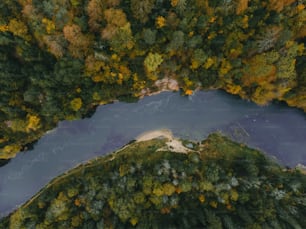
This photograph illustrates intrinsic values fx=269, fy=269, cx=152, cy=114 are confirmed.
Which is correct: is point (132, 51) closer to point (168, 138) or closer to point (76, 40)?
point (76, 40)

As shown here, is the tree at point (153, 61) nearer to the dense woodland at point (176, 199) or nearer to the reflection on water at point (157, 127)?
the reflection on water at point (157, 127)

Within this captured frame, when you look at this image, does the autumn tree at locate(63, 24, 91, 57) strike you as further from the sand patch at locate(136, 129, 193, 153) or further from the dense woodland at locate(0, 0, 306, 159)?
the sand patch at locate(136, 129, 193, 153)

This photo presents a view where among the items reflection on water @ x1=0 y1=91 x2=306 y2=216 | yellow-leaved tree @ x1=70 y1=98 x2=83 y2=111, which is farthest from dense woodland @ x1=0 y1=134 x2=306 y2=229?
yellow-leaved tree @ x1=70 y1=98 x2=83 y2=111

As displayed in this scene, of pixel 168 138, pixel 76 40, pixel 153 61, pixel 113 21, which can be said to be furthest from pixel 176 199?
pixel 113 21

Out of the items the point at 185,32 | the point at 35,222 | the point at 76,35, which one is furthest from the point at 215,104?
the point at 35,222

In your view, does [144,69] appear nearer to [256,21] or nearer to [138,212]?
[256,21]

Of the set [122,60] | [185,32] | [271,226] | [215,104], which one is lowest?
[271,226]
